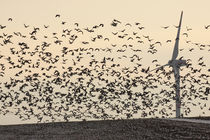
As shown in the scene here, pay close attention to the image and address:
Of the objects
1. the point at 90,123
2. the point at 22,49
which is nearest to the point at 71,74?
the point at 22,49

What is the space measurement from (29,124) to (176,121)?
14.0 metres

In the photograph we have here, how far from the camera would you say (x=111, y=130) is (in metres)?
50.8

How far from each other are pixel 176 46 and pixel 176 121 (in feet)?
103

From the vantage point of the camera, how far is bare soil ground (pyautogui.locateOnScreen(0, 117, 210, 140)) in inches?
1859

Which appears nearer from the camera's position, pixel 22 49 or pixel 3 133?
pixel 3 133

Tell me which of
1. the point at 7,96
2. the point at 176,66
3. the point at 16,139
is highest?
the point at 176,66

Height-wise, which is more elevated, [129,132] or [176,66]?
[176,66]

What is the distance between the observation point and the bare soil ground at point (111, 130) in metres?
47.2

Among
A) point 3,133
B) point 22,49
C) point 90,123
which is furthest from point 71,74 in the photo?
point 3,133

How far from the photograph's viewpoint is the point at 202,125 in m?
53.0

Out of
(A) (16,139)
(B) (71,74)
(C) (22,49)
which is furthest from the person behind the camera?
(B) (71,74)

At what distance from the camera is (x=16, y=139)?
46812mm

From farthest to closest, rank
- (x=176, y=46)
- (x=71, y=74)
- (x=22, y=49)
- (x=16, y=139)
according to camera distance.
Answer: (x=176, y=46)
(x=71, y=74)
(x=22, y=49)
(x=16, y=139)

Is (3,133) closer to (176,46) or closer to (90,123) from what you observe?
(90,123)
